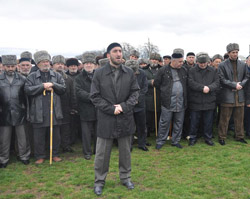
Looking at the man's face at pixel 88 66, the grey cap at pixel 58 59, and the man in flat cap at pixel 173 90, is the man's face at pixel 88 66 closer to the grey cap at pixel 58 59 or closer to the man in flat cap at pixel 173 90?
the grey cap at pixel 58 59

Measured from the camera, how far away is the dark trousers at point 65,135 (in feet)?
22.8

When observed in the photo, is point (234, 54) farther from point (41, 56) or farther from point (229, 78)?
point (41, 56)

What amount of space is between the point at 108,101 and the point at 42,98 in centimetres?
220

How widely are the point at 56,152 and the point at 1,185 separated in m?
1.59

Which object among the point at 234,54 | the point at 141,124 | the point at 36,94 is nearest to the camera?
the point at 36,94

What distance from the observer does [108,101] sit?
4406 mm

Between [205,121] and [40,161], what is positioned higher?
[205,121]

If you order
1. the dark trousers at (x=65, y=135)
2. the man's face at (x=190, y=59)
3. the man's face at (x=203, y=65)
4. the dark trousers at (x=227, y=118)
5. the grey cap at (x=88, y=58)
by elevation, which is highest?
the man's face at (x=190, y=59)

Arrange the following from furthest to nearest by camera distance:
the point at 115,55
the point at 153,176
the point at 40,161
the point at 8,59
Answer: the point at 40,161, the point at 8,59, the point at 153,176, the point at 115,55

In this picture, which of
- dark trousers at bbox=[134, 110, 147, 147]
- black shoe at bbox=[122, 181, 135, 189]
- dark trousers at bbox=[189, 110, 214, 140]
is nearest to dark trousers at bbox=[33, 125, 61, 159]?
dark trousers at bbox=[134, 110, 147, 147]

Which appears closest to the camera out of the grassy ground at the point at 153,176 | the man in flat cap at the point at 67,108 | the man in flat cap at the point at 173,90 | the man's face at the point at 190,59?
the grassy ground at the point at 153,176

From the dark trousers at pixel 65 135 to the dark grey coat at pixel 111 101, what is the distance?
2750 millimetres

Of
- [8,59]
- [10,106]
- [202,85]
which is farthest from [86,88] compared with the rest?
[202,85]

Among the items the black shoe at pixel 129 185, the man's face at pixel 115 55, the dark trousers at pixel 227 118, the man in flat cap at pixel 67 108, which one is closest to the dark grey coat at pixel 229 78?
the dark trousers at pixel 227 118
